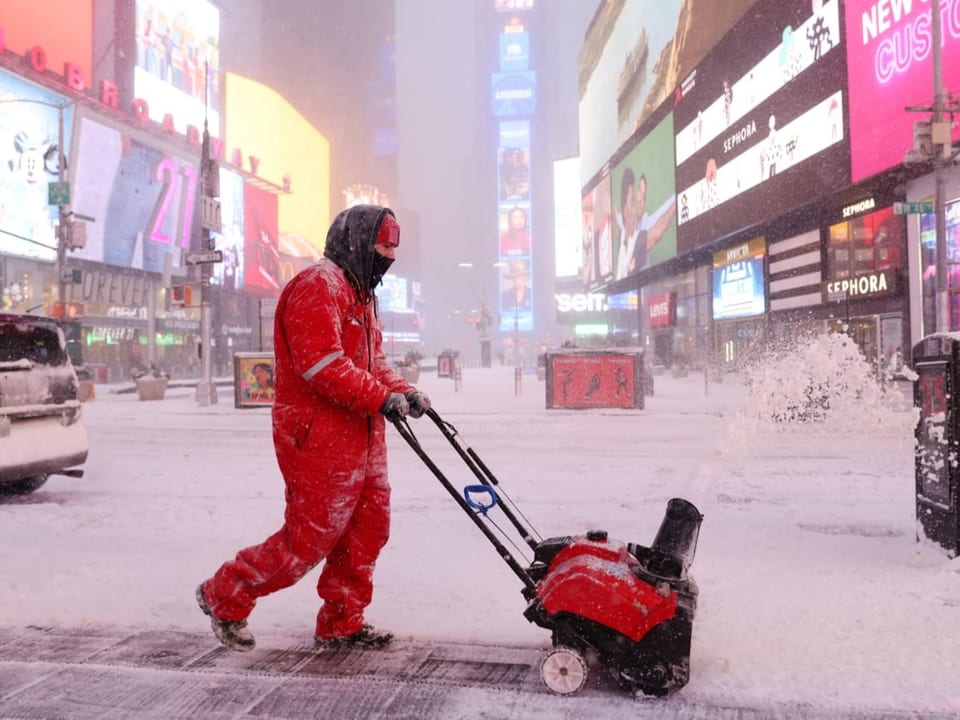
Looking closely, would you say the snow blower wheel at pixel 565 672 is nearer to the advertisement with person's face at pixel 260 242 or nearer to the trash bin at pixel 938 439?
the trash bin at pixel 938 439

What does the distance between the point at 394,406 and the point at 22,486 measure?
6.09 m

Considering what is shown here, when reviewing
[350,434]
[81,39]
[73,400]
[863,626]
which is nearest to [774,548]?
[863,626]

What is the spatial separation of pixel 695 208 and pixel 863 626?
133 ft

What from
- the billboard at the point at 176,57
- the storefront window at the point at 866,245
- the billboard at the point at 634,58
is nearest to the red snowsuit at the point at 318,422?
the storefront window at the point at 866,245

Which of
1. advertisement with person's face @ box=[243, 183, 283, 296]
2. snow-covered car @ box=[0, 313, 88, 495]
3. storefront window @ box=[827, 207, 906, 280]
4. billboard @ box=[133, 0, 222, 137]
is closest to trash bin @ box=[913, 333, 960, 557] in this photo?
snow-covered car @ box=[0, 313, 88, 495]

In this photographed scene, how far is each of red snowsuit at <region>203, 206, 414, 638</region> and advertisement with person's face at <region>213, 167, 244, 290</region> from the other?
61.7 m

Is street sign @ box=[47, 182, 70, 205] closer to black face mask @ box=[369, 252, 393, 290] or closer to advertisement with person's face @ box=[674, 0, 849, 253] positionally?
black face mask @ box=[369, 252, 393, 290]

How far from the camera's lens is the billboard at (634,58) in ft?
136

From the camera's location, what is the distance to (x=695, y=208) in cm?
4131

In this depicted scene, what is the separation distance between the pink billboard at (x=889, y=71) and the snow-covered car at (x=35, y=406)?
22976 millimetres

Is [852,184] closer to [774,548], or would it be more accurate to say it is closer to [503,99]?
[774,548]

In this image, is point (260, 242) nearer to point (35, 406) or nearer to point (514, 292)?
point (35, 406)

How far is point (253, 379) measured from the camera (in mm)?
19031

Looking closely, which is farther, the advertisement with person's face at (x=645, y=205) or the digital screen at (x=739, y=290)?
the advertisement with person's face at (x=645, y=205)
